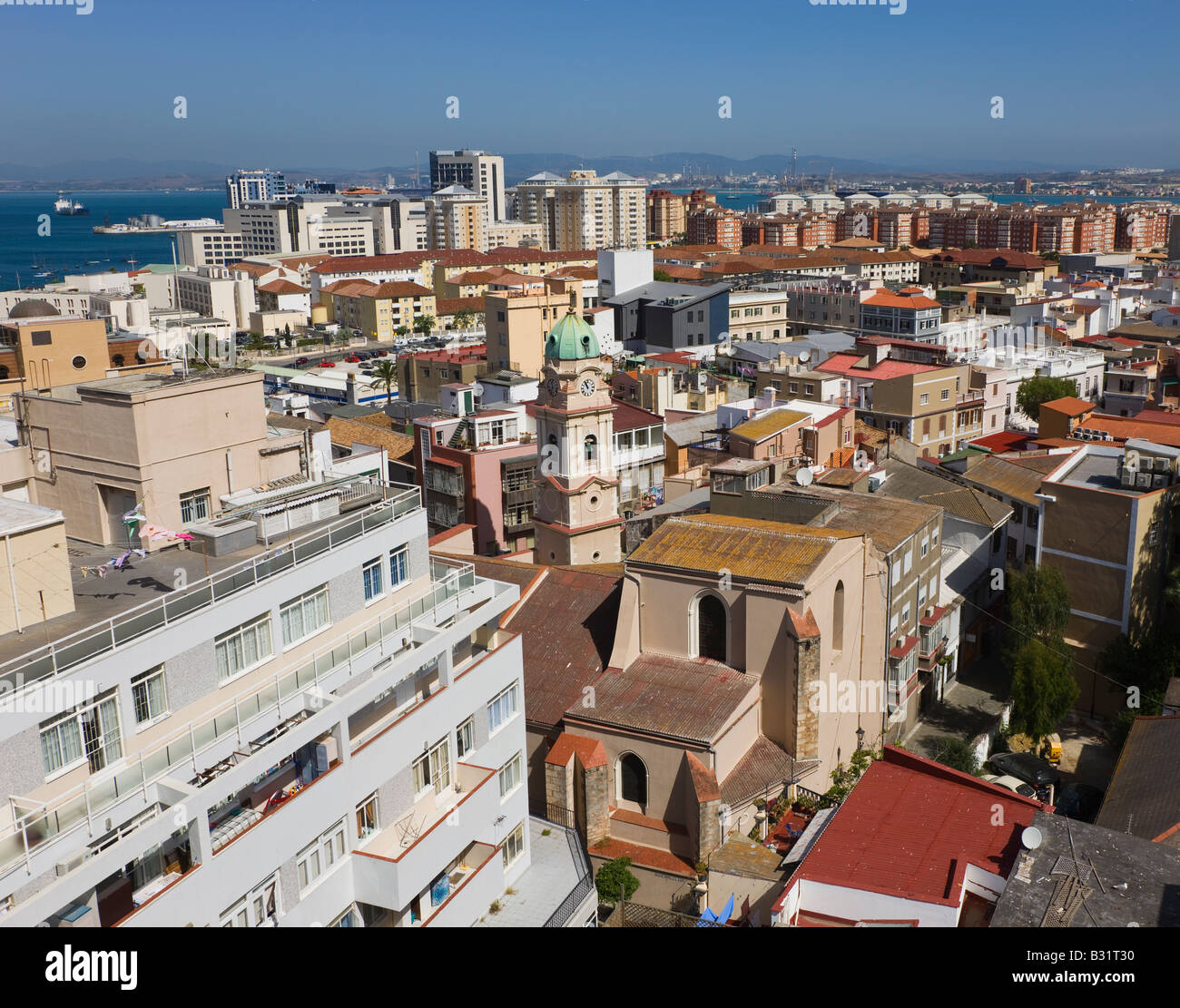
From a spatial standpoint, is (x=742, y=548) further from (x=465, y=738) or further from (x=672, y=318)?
(x=672, y=318)

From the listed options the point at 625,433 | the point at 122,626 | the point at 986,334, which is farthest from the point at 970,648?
the point at 986,334

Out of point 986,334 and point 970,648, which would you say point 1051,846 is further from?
point 986,334

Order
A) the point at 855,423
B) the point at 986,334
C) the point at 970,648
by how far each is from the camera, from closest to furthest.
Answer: the point at 970,648 → the point at 855,423 → the point at 986,334

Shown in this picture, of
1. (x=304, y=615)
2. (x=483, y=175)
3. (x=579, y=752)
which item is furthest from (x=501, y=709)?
(x=483, y=175)

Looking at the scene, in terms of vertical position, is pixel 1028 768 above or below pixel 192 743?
below

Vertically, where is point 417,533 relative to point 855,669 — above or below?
above

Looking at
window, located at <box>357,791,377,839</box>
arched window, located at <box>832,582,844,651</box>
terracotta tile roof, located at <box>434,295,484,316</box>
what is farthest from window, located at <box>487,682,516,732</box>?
terracotta tile roof, located at <box>434,295,484,316</box>

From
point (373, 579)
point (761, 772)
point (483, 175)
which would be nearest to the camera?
point (373, 579)

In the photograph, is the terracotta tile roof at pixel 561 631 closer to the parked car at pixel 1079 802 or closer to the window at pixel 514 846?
the window at pixel 514 846
